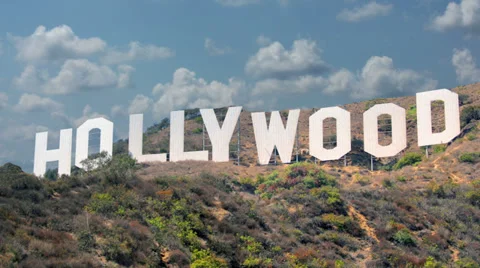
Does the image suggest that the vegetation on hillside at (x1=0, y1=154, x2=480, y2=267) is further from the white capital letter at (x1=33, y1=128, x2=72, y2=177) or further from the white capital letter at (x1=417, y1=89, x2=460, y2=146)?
the white capital letter at (x1=33, y1=128, x2=72, y2=177)

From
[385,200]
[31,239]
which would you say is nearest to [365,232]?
[385,200]

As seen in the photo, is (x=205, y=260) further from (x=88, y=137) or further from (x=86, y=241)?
(x=88, y=137)

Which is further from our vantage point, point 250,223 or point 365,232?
point 365,232

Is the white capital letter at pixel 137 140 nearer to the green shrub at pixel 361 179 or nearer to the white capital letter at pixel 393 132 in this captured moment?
the green shrub at pixel 361 179

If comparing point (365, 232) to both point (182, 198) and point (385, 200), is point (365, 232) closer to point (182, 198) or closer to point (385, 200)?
point (385, 200)

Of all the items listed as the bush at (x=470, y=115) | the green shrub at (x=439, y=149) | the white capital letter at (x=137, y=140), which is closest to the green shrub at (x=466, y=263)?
the green shrub at (x=439, y=149)

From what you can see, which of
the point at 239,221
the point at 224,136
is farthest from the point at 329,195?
the point at 224,136
